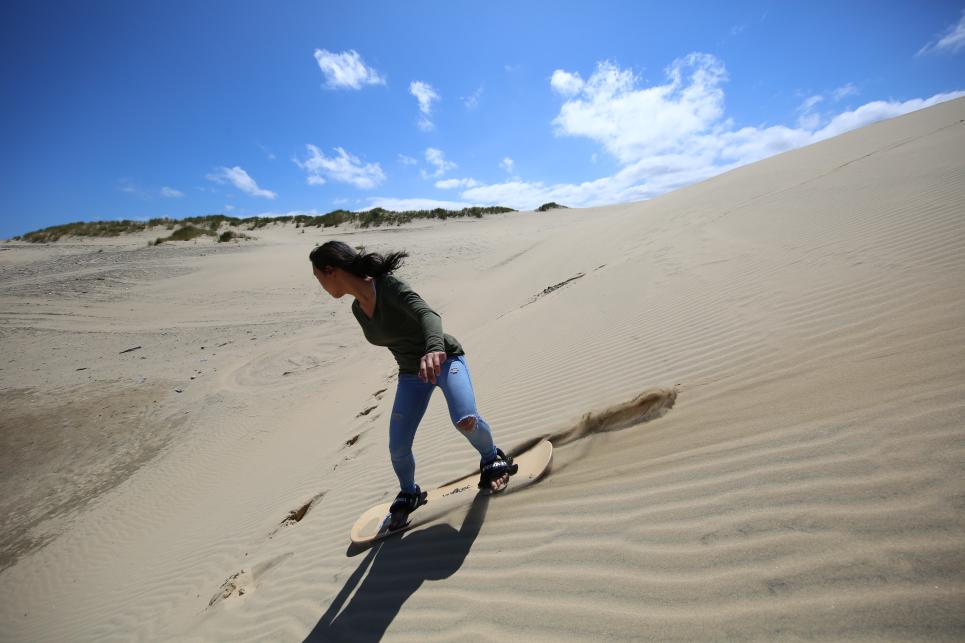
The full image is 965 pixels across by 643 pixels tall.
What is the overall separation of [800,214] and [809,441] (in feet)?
23.7

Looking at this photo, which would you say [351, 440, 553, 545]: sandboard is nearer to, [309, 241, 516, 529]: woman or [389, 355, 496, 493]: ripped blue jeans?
[389, 355, 496, 493]: ripped blue jeans

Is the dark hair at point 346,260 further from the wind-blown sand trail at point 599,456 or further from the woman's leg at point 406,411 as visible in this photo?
the wind-blown sand trail at point 599,456

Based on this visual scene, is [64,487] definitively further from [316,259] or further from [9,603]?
[316,259]

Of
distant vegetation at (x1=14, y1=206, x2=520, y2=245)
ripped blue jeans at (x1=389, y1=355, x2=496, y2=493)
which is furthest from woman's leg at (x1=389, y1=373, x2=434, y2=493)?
distant vegetation at (x1=14, y1=206, x2=520, y2=245)

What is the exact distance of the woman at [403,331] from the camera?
91.0 inches

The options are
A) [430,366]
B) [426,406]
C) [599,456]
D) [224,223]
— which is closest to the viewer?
[430,366]

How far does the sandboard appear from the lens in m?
2.87

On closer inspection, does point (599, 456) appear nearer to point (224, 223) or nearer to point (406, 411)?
point (406, 411)

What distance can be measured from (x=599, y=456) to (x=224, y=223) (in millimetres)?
33988

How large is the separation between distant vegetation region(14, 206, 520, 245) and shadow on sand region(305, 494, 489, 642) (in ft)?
81.4

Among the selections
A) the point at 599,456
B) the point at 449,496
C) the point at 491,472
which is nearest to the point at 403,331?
the point at 491,472

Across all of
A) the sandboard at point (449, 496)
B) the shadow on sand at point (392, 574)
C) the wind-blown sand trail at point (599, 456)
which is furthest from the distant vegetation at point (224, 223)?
the shadow on sand at point (392, 574)

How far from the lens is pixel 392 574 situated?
2521 mm

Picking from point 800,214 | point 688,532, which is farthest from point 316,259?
point 800,214
